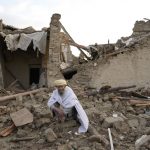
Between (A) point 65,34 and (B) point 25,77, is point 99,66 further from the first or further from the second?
(B) point 25,77

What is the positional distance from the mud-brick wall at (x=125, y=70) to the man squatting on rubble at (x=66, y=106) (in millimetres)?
4710

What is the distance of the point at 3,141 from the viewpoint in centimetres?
838

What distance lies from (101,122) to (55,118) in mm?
966

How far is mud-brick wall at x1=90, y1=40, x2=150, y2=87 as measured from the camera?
13.0 metres

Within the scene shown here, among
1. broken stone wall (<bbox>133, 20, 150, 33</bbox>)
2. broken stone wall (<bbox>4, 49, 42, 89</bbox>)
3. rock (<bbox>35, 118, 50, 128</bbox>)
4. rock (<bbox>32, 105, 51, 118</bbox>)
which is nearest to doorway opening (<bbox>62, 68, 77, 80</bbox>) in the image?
broken stone wall (<bbox>4, 49, 42, 89</bbox>)

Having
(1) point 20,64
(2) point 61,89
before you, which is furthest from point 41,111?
(1) point 20,64

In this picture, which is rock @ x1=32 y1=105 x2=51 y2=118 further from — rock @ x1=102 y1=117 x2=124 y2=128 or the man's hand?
rock @ x1=102 y1=117 x2=124 y2=128

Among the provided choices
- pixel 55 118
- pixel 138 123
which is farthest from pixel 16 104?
pixel 138 123

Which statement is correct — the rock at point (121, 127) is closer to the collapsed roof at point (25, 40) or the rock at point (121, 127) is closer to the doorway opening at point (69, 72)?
the doorway opening at point (69, 72)

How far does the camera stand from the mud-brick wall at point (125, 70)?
42.7 feet

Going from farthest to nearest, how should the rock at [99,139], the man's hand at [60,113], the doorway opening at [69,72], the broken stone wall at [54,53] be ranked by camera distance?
1. the doorway opening at [69,72]
2. the broken stone wall at [54,53]
3. the man's hand at [60,113]
4. the rock at [99,139]

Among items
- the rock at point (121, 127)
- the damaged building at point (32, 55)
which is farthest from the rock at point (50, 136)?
the damaged building at point (32, 55)

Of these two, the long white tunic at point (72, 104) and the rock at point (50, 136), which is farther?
the long white tunic at point (72, 104)

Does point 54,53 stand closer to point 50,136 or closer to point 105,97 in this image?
point 105,97
